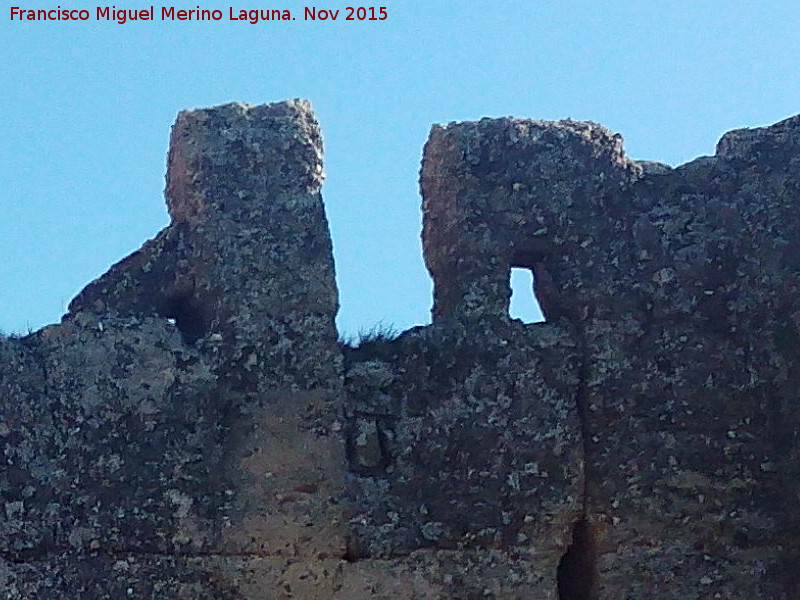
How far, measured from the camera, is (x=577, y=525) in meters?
9.76

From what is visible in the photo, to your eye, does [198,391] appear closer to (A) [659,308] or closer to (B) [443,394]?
(B) [443,394]

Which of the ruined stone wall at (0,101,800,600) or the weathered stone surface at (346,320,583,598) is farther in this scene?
the weathered stone surface at (346,320,583,598)

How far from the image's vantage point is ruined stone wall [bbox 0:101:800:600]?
30.4 ft

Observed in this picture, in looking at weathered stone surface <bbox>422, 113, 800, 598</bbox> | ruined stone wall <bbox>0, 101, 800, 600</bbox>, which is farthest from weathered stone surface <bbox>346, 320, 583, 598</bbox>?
weathered stone surface <bbox>422, 113, 800, 598</bbox>

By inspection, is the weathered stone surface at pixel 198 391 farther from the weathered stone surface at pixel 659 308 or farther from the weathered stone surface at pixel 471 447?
the weathered stone surface at pixel 659 308

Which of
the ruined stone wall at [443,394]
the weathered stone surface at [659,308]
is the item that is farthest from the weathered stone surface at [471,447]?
the weathered stone surface at [659,308]

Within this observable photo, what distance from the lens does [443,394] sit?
32.2 ft

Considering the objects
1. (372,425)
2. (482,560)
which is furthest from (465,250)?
(482,560)

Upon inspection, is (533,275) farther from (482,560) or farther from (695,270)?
(482,560)

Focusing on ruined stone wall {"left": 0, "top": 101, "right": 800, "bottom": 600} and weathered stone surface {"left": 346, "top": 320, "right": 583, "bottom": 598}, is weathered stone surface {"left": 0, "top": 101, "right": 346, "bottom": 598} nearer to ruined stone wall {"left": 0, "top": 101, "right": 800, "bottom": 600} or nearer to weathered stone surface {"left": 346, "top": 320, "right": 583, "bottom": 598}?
ruined stone wall {"left": 0, "top": 101, "right": 800, "bottom": 600}

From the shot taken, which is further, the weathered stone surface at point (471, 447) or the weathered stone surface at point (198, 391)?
the weathered stone surface at point (471, 447)

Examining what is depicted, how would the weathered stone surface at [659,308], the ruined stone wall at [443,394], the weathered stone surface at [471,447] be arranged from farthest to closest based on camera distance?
the weathered stone surface at [659,308], the weathered stone surface at [471,447], the ruined stone wall at [443,394]

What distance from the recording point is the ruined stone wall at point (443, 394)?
926 centimetres

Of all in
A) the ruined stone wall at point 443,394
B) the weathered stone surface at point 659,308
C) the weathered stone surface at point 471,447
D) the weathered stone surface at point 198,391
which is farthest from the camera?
the weathered stone surface at point 659,308
